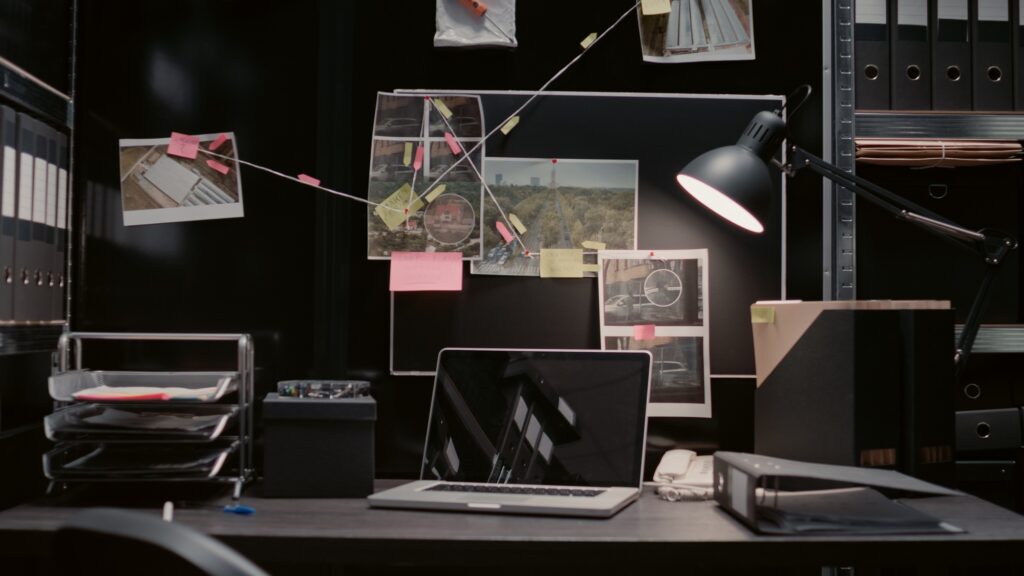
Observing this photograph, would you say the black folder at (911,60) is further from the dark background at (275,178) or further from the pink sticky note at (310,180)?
the pink sticky note at (310,180)

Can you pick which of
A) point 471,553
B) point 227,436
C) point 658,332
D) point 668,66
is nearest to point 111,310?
point 227,436

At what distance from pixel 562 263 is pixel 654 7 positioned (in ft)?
1.89

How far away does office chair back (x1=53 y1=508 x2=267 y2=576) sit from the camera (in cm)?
50

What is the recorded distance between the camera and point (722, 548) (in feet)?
3.71

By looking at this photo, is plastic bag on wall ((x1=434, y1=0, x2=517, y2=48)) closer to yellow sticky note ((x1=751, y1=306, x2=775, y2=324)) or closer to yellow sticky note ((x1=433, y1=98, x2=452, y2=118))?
yellow sticky note ((x1=433, y1=98, x2=452, y2=118))

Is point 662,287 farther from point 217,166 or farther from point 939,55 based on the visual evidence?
point 217,166

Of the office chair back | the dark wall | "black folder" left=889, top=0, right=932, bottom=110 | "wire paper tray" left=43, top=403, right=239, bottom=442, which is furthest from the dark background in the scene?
the office chair back

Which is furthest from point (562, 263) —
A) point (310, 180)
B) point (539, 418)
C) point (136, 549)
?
point (136, 549)

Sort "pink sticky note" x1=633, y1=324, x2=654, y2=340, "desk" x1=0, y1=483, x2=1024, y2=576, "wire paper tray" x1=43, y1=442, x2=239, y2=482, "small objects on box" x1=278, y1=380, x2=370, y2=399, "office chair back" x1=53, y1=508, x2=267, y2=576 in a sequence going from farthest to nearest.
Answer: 1. "pink sticky note" x1=633, y1=324, x2=654, y2=340
2. "small objects on box" x1=278, y1=380, x2=370, y2=399
3. "wire paper tray" x1=43, y1=442, x2=239, y2=482
4. "desk" x1=0, y1=483, x2=1024, y2=576
5. "office chair back" x1=53, y1=508, x2=267, y2=576

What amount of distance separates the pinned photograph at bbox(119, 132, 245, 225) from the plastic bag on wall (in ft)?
1.67

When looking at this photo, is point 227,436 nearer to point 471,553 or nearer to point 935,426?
point 471,553

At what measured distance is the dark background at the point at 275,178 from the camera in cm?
167

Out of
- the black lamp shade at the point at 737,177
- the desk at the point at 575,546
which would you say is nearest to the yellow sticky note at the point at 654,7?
the black lamp shade at the point at 737,177

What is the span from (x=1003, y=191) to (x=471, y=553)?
4.29ft
